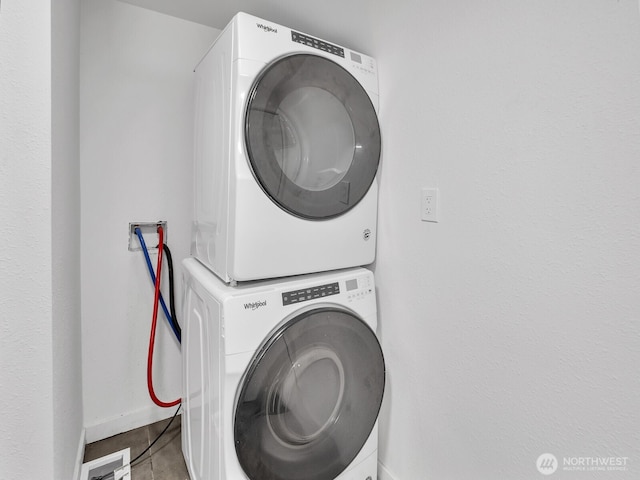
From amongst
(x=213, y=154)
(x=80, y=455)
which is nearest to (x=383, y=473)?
(x=80, y=455)

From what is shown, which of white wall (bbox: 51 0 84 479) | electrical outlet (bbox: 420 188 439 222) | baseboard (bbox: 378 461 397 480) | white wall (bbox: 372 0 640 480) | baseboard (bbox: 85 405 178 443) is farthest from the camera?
baseboard (bbox: 85 405 178 443)

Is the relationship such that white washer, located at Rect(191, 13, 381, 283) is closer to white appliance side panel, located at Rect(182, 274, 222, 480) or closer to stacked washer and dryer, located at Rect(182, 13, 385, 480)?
stacked washer and dryer, located at Rect(182, 13, 385, 480)

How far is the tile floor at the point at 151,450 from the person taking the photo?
1.41 meters

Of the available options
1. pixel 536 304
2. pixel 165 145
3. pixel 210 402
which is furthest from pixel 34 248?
pixel 536 304

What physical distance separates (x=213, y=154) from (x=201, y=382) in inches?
33.9

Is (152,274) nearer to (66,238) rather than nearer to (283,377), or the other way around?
(66,238)

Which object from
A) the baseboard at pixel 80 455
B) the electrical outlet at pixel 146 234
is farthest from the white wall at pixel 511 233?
the baseboard at pixel 80 455

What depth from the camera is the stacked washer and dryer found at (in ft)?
3.22

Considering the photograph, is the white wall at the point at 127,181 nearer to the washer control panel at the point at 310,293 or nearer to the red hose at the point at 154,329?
the red hose at the point at 154,329

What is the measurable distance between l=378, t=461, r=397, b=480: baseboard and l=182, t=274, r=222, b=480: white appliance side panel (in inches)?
31.5

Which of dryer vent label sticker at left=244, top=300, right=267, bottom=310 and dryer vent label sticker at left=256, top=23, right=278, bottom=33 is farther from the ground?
dryer vent label sticker at left=256, top=23, right=278, bottom=33

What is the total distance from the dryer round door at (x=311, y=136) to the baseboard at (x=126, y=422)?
4.70 feet

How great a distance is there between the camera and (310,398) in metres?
1.11

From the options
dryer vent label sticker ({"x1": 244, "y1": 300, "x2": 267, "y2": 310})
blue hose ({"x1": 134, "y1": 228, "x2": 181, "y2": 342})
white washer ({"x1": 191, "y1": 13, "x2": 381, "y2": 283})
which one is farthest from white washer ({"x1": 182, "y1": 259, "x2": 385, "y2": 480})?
blue hose ({"x1": 134, "y1": 228, "x2": 181, "y2": 342})
